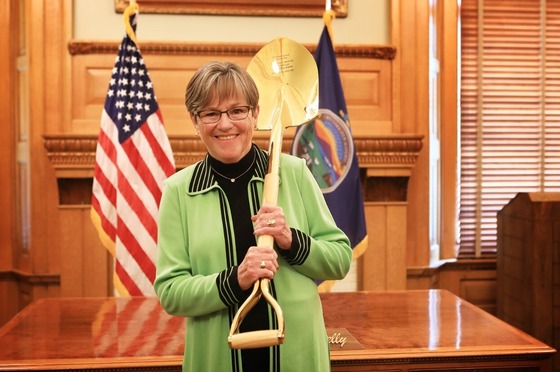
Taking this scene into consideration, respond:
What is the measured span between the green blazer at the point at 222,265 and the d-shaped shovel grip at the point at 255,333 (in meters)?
0.09

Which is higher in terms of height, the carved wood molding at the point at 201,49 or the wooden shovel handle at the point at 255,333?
the carved wood molding at the point at 201,49

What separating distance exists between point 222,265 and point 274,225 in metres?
0.17

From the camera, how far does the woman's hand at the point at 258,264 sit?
54.6 inches

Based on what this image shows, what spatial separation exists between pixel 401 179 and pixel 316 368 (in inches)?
110

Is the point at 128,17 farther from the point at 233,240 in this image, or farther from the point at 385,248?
the point at 233,240

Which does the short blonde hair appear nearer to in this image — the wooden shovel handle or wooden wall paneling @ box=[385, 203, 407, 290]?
the wooden shovel handle

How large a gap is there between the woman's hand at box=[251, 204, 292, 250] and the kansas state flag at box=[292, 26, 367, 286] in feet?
7.57

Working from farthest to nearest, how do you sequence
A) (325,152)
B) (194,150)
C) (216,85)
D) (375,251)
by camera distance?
(375,251) < (194,150) < (325,152) < (216,85)

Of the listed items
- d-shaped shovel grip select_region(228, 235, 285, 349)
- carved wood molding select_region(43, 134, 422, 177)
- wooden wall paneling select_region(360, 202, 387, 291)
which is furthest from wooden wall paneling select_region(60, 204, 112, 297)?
d-shaped shovel grip select_region(228, 235, 285, 349)

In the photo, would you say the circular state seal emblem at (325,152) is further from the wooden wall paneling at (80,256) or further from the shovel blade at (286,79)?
the shovel blade at (286,79)

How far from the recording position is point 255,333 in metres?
1.37

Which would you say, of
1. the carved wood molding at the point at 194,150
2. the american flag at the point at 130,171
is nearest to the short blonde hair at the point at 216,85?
the american flag at the point at 130,171

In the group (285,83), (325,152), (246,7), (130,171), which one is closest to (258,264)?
(285,83)

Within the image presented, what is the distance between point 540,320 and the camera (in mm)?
3797
